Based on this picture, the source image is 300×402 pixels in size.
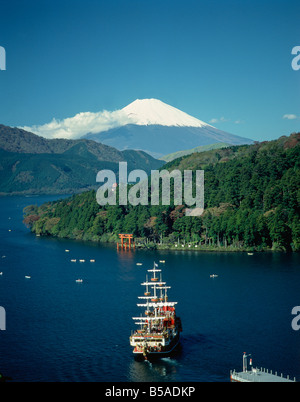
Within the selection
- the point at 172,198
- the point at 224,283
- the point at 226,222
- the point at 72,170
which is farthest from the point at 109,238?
the point at 72,170

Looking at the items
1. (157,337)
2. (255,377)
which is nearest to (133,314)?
(157,337)

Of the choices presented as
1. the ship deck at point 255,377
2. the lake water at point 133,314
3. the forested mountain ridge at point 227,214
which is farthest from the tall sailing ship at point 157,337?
the forested mountain ridge at point 227,214

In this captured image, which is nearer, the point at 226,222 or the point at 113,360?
the point at 113,360

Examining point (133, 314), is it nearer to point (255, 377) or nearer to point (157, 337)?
point (157, 337)

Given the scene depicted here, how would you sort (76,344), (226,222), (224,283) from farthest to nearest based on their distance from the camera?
1. (226,222)
2. (224,283)
3. (76,344)

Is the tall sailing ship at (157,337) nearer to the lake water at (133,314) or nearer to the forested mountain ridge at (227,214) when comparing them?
the lake water at (133,314)

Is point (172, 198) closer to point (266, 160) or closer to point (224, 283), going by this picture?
point (266, 160)
